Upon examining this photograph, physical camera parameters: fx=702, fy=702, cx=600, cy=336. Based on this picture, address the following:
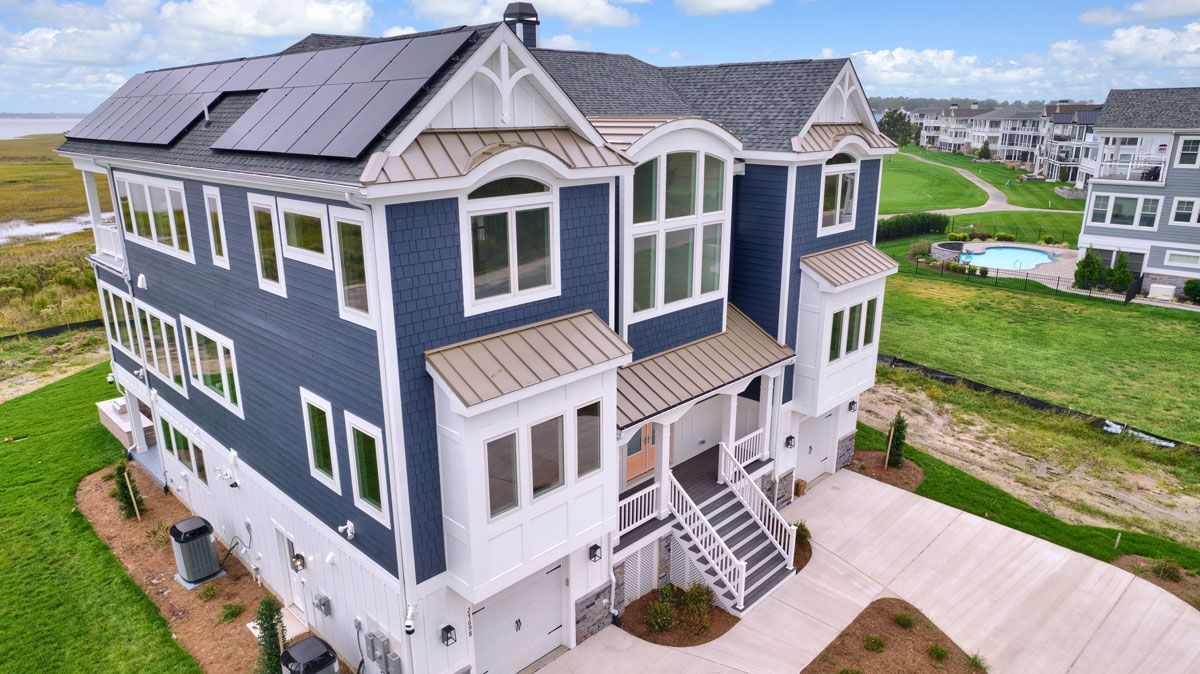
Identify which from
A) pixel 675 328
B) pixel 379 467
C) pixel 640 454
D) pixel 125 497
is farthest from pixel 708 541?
pixel 125 497

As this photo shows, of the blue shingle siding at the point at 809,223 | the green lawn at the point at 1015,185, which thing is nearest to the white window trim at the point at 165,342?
the blue shingle siding at the point at 809,223

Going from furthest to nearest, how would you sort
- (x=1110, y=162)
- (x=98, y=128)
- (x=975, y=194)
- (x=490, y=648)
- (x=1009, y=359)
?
(x=975, y=194)
(x=1110, y=162)
(x=1009, y=359)
(x=98, y=128)
(x=490, y=648)

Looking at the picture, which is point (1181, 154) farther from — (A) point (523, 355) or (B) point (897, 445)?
(A) point (523, 355)

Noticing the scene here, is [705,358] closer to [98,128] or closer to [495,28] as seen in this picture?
[495,28]

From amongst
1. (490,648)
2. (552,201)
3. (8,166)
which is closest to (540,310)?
(552,201)

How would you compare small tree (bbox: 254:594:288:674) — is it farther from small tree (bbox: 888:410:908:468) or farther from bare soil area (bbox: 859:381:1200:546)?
bare soil area (bbox: 859:381:1200:546)

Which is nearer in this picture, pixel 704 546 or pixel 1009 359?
pixel 704 546

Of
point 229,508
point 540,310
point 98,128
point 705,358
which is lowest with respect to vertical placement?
point 229,508
